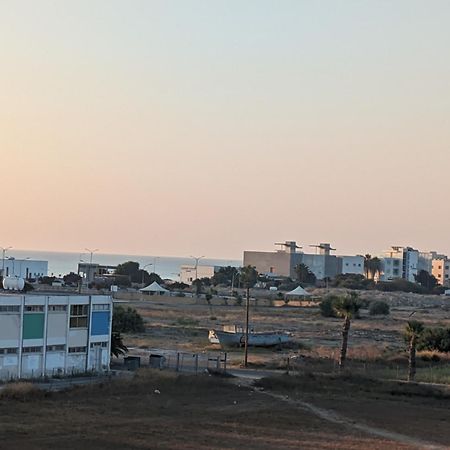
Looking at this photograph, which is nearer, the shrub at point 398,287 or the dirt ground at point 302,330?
the dirt ground at point 302,330

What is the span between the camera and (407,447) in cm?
3105

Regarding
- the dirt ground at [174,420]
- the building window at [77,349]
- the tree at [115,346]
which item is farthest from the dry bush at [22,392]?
the tree at [115,346]

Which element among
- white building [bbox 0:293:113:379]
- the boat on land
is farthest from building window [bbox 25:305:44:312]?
the boat on land

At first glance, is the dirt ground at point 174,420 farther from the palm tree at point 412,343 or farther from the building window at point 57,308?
the palm tree at point 412,343

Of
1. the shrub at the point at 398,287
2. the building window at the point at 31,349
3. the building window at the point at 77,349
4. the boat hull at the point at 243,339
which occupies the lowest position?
the boat hull at the point at 243,339

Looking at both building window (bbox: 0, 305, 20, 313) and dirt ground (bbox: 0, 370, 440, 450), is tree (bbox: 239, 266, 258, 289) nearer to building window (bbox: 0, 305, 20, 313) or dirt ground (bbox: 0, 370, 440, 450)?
dirt ground (bbox: 0, 370, 440, 450)

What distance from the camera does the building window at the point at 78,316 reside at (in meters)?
47.9

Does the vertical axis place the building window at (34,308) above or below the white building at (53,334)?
above

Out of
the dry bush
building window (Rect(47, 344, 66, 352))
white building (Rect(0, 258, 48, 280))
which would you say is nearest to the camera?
the dry bush

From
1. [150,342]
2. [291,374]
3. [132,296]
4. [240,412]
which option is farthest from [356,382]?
[132,296]

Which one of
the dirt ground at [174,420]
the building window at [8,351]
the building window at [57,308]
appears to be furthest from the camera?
the building window at [57,308]

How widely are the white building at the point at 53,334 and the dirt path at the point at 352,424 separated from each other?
943 centimetres

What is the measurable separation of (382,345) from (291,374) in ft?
92.1

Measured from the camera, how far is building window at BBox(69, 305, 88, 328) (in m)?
47.9
